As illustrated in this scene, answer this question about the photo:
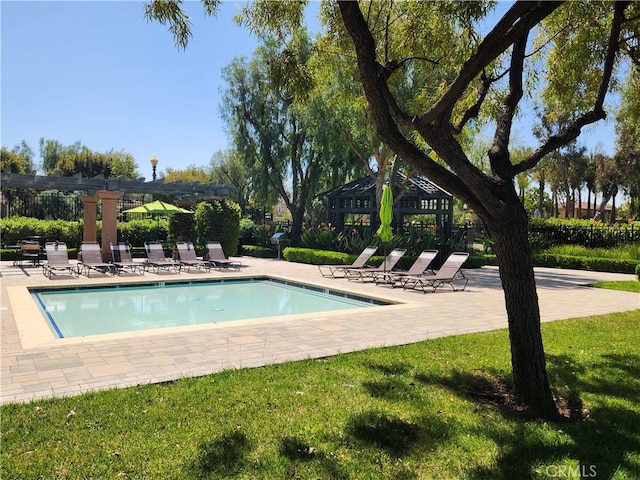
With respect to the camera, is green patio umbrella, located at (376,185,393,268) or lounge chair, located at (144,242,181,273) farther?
lounge chair, located at (144,242,181,273)

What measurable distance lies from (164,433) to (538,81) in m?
7.41

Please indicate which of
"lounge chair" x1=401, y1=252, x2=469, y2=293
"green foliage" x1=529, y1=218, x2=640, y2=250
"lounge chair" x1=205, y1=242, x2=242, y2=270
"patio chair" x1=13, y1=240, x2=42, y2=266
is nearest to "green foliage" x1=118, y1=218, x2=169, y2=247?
"patio chair" x1=13, y1=240, x2=42, y2=266

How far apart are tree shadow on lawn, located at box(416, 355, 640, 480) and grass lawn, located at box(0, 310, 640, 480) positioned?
0.01 meters

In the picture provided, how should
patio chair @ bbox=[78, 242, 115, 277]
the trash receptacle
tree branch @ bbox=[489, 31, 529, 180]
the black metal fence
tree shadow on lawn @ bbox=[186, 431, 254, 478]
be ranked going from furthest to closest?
the black metal fence, the trash receptacle, patio chair @ bbox=[78, 242, 115, 277], tree branch @ bbox=[489, 31, 529, 180], tree shadow on lawn @ bbox=[186, 431, 254, 478]

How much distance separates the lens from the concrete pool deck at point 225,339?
482 cm

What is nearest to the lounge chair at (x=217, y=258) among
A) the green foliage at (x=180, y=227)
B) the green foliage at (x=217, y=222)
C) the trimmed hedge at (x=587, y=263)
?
the green foliage at (x=217, y=222)

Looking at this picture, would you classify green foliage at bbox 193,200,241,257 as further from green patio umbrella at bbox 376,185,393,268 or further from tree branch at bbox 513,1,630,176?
tree branch at bbox 513,1,630,176

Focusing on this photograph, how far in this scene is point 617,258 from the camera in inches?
734

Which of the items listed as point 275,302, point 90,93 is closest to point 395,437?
point 275,302

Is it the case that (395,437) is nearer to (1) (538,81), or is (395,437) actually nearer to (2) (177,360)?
(2) (177,360)

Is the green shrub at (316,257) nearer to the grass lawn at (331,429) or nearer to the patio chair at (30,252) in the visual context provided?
the patio chair at (30,252)

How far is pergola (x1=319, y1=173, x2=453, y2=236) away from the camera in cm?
2227

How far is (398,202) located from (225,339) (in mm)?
16532

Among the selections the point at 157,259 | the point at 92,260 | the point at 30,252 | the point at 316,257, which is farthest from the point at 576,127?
the point at 30,252
